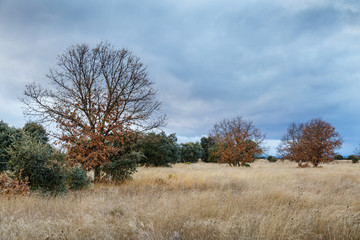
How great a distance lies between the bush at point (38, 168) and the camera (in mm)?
8398

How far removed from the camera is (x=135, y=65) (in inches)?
539

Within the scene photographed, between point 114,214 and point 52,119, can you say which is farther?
point 52,119

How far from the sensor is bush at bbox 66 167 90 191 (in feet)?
31.6

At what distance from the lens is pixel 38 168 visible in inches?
331

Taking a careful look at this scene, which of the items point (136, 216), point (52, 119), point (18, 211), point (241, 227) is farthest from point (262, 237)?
point (52, 119)

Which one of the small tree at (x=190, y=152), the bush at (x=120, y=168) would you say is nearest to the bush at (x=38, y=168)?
the bush at (x=120, y=168)

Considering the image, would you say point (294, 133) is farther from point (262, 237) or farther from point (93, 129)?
point (262, 237)

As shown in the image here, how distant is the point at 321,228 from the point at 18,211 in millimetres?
6926

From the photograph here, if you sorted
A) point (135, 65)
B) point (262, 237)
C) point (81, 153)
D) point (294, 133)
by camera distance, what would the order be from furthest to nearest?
point (294, 133)
point (135, 65)
point (81, 153)
point (262, 237)

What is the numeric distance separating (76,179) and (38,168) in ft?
5.47

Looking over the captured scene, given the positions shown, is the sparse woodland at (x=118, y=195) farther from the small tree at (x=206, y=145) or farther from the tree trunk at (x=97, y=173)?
the small tree at (x=206, y=145)

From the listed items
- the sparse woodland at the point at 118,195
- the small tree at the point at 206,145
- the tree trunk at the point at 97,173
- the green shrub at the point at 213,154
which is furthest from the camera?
the small tree at the point at 206,145

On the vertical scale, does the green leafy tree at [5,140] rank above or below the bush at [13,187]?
above

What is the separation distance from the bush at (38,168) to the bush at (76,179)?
838mm
